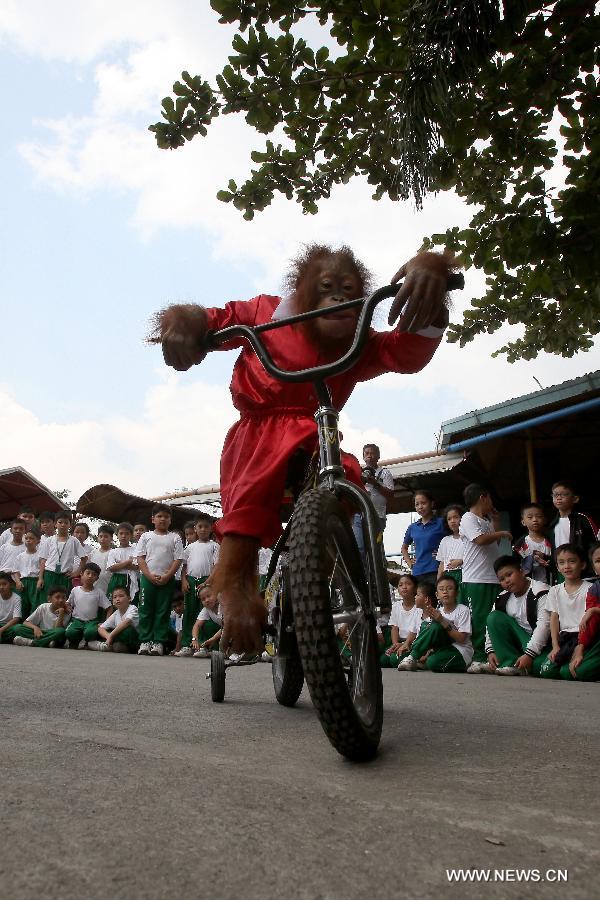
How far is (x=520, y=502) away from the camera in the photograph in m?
12.3

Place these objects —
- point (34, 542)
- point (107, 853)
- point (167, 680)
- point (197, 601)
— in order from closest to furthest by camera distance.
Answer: point (107, 853) < point (167, 680) < point (197, 601) < point (34, 542)

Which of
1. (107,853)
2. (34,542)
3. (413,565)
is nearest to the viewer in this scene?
(107,853)

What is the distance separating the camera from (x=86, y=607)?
9.02 metres

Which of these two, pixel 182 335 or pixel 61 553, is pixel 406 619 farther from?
pixel 182 335

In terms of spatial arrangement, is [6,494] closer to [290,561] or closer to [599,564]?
[599,564]

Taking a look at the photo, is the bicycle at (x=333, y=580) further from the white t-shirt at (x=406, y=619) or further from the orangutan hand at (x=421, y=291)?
the white t-shirt at (x=406, y=619)

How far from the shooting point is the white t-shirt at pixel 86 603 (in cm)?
900

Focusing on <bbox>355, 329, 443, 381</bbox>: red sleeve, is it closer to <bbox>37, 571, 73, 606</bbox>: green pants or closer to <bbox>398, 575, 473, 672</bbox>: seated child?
<bbox>398, 575, 473, 672</bbox>: seated child

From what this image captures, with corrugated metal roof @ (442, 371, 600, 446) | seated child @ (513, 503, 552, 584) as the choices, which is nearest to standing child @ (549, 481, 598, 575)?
seated child @ (513, 503, 552, 584)

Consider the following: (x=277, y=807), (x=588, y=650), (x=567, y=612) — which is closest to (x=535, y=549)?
(x=567, y=612)

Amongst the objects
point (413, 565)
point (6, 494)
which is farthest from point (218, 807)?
point (6, 494)

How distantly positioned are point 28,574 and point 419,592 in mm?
5405

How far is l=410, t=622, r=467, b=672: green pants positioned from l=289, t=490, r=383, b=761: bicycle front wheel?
427 centimetres

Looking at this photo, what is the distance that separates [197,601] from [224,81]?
580 centimetres
